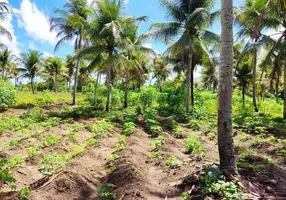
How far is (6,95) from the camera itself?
14.0 metres

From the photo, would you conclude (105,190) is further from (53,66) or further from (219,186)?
(53,66)

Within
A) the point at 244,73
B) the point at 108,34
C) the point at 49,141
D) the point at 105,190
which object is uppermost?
the point at 108,34

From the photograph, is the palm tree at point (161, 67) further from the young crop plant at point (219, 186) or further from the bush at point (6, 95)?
the young crop plant at point (219, 186)

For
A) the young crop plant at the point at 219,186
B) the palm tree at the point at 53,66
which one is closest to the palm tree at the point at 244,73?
the young crop plant at the point at 219,186

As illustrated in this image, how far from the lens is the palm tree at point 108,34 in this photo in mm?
14859

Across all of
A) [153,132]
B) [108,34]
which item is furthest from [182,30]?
[153,132]

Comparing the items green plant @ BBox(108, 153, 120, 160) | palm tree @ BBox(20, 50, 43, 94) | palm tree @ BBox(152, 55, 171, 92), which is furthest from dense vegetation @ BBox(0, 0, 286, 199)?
palm tree @ BBox(20, 50, 43, 94)

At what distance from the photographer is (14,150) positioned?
6324 mm

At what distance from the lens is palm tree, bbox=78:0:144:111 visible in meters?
14.9

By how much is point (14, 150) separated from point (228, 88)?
5.54 m

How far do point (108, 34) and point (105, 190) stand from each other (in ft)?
38.9

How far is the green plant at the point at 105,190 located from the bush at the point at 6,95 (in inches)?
454

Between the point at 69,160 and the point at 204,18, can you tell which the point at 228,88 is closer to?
the point at 69,160

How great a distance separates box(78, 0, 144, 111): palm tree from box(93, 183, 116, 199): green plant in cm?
1126
